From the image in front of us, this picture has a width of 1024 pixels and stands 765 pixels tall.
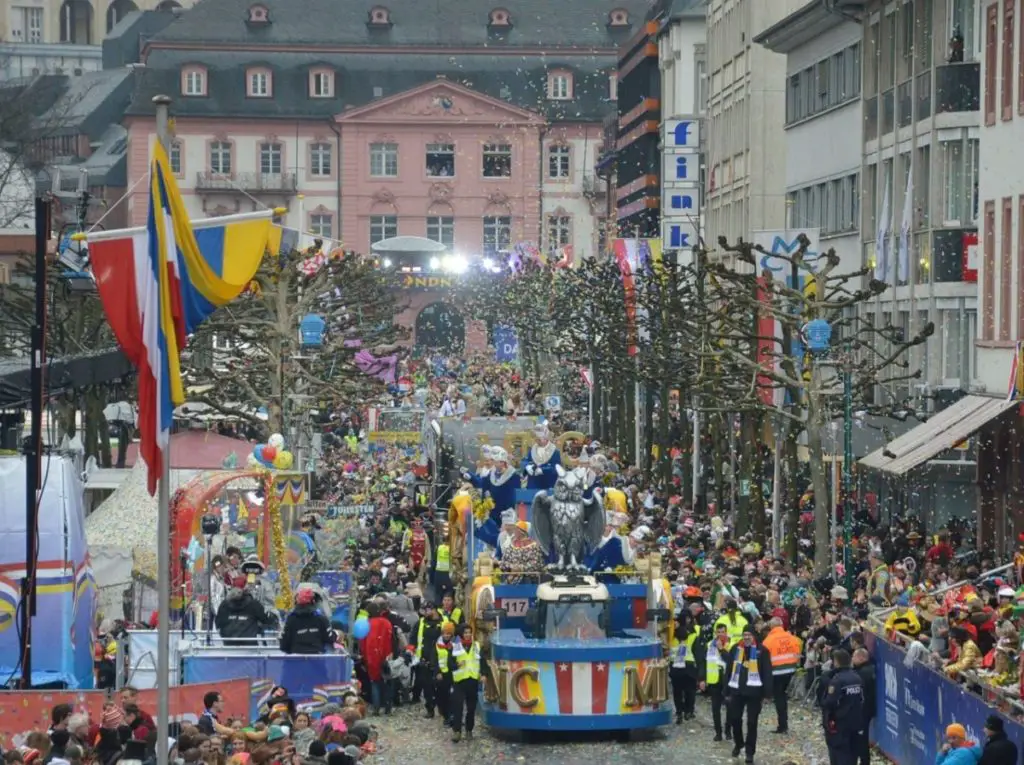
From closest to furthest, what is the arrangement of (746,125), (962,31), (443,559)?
(443,559) → (962,31) → (746,125)

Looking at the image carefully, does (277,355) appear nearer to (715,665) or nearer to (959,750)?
(715,665)

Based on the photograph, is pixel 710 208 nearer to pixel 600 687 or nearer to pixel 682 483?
pixel 682 483

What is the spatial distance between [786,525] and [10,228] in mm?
44546

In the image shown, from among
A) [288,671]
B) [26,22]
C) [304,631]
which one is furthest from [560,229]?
[288,671]

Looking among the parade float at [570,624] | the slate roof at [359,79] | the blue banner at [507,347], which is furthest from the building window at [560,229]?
the parade float at [570,624]

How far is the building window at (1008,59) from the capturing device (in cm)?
3747

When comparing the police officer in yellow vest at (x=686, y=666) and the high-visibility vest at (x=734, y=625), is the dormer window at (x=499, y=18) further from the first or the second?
the high-visibility vest at (x=734, y=625)

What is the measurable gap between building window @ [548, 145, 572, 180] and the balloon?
108996mm

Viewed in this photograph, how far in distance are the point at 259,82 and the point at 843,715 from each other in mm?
118472

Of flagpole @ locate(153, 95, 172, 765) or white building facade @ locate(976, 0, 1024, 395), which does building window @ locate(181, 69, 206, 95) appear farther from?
flagpole @ locate(153, 95, 172, 765)

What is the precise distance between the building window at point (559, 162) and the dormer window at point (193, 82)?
58.7 feet

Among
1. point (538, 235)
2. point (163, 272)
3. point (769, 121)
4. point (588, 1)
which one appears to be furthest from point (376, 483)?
point (588, 1)

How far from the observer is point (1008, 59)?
124ft

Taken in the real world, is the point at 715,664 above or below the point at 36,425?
below
